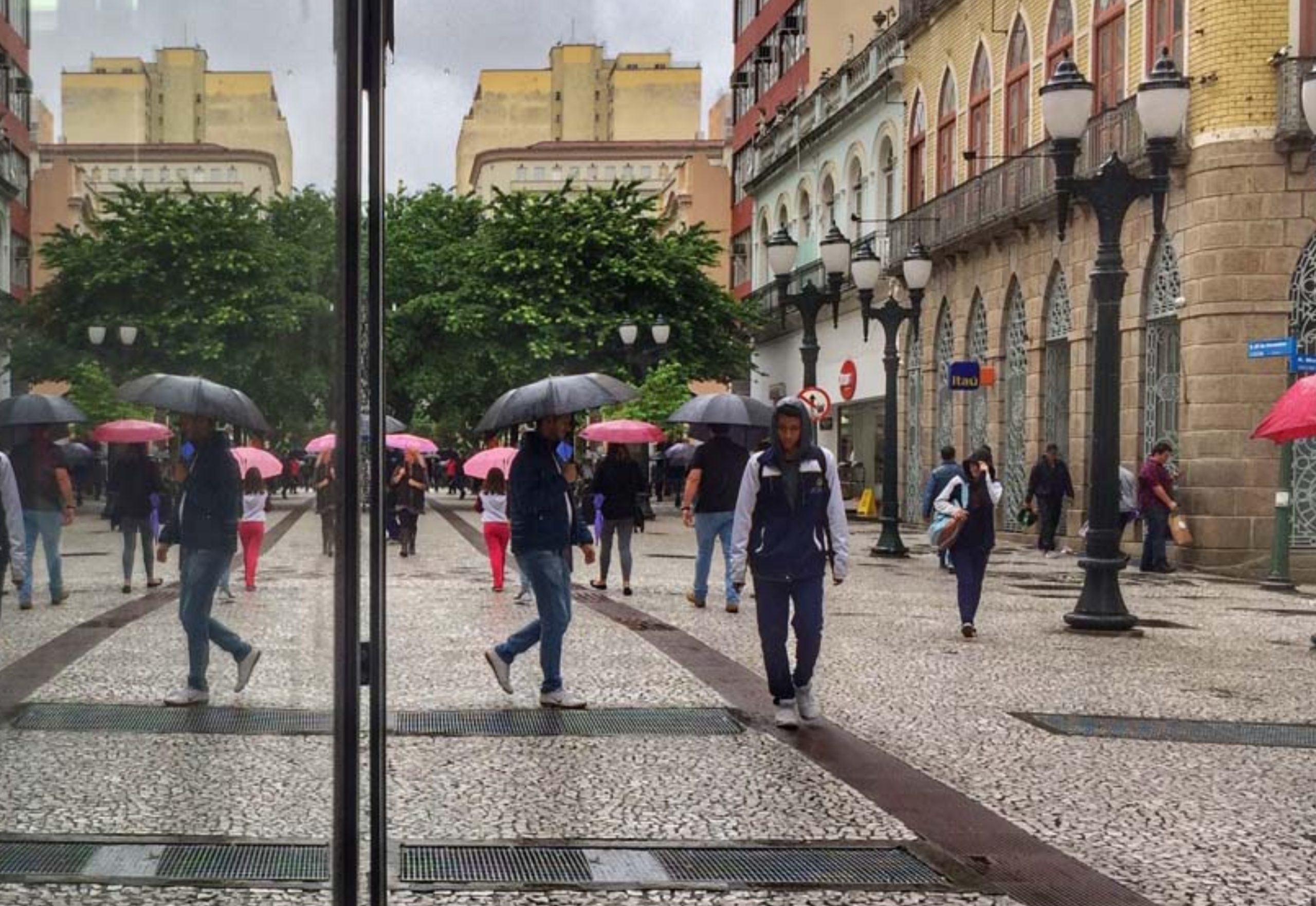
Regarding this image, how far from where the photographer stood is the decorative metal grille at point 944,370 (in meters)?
31.4

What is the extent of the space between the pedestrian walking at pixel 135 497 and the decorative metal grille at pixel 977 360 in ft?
90.5

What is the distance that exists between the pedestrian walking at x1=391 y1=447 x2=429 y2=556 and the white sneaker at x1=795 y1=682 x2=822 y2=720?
2.48 metres

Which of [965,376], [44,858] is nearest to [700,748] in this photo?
[44,858]

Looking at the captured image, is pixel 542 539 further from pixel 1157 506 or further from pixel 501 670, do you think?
pixel 1157 506

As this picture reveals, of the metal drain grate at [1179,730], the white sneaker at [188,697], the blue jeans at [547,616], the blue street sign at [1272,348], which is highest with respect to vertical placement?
the blue street sign at [1272,348]

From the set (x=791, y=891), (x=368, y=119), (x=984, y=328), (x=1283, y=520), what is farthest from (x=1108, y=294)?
(x=984, y=328)

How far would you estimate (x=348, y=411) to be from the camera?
2002mm

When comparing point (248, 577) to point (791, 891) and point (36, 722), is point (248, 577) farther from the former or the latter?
point (791, 891)

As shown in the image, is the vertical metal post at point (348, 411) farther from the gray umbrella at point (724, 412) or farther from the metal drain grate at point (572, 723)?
the gray umbrella at point (724, 412)

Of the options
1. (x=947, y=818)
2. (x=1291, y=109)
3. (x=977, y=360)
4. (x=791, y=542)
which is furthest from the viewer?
(x=977, y=360)

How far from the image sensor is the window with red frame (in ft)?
71.7

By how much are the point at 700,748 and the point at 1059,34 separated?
21.9m

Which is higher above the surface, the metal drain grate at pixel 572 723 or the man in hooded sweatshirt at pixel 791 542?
the man in hooded sweatshirt at pixel 791 542

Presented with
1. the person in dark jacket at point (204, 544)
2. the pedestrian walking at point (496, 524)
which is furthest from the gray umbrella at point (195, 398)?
the pedestrian walking at point (496, 524)
